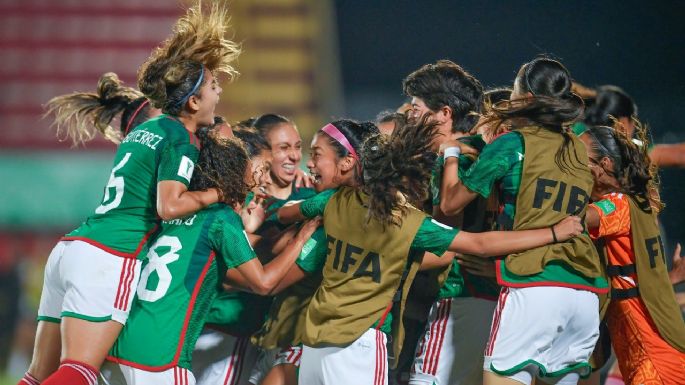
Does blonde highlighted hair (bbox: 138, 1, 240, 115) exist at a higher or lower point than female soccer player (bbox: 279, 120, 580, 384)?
higher

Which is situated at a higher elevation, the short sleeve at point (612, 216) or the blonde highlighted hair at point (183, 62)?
the blonde highlighted hair at point (183, 62)

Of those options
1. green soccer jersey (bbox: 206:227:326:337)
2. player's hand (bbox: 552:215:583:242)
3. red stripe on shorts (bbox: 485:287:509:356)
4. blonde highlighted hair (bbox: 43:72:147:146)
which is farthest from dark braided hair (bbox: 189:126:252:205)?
player's hand (bbox: 552:215:583:242)

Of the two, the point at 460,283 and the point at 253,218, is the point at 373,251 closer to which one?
the point at 460,283

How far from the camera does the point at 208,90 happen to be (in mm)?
4117

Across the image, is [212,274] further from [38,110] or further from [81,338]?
[38,110]

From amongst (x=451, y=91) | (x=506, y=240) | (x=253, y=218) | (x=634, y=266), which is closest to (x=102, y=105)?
(x=253, y=218)

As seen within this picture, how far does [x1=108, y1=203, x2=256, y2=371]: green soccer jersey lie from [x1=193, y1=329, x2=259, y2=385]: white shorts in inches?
18.5

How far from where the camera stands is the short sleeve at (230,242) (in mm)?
3775

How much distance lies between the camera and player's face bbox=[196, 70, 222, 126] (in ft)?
13.4

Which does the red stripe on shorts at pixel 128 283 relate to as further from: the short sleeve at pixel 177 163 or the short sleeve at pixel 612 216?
the short sleeve at pixel 612 216

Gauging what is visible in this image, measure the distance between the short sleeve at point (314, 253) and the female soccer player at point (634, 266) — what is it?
116cm

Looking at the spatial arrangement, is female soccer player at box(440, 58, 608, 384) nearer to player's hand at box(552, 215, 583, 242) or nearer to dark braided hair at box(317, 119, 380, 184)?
player's hand at box(552, 215, 583, 242)

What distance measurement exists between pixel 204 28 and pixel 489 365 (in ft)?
6.67

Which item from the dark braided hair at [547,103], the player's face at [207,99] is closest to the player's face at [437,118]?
the dark braided hair at [547,103]
